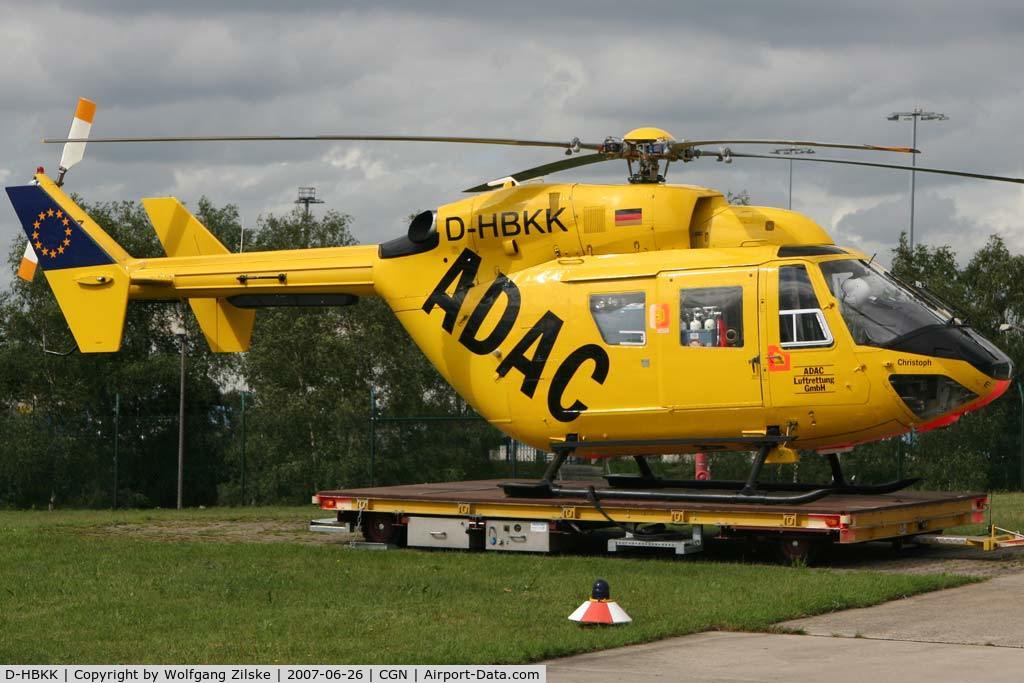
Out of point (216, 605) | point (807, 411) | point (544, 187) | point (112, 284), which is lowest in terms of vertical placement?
point (216, 605)

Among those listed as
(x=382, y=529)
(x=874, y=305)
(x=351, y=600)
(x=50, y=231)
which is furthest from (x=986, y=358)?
(x=50, y=231)

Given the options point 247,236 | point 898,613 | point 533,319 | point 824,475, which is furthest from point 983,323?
point 898,613

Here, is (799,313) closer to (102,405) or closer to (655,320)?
(655,320)

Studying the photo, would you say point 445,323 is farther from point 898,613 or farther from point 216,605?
point 898,613

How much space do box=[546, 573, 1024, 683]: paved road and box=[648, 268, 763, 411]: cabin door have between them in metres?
4.26

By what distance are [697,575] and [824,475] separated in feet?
47.5

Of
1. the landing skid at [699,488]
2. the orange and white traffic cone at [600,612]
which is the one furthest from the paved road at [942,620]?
the landing skid at [699,488]

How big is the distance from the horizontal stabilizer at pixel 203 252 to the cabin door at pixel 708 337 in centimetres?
688

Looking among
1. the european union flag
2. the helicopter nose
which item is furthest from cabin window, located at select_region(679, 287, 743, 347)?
the european union flag

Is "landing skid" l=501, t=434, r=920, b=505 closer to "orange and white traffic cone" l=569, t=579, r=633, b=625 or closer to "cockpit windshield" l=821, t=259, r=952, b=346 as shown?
"cockpit windshield" l=821, t=259, r=952, b=346

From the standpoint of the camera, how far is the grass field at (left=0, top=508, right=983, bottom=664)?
416 inches

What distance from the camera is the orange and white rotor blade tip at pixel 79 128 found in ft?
65.8

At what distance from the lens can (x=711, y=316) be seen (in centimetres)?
1648

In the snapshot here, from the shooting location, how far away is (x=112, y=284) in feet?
67.4
